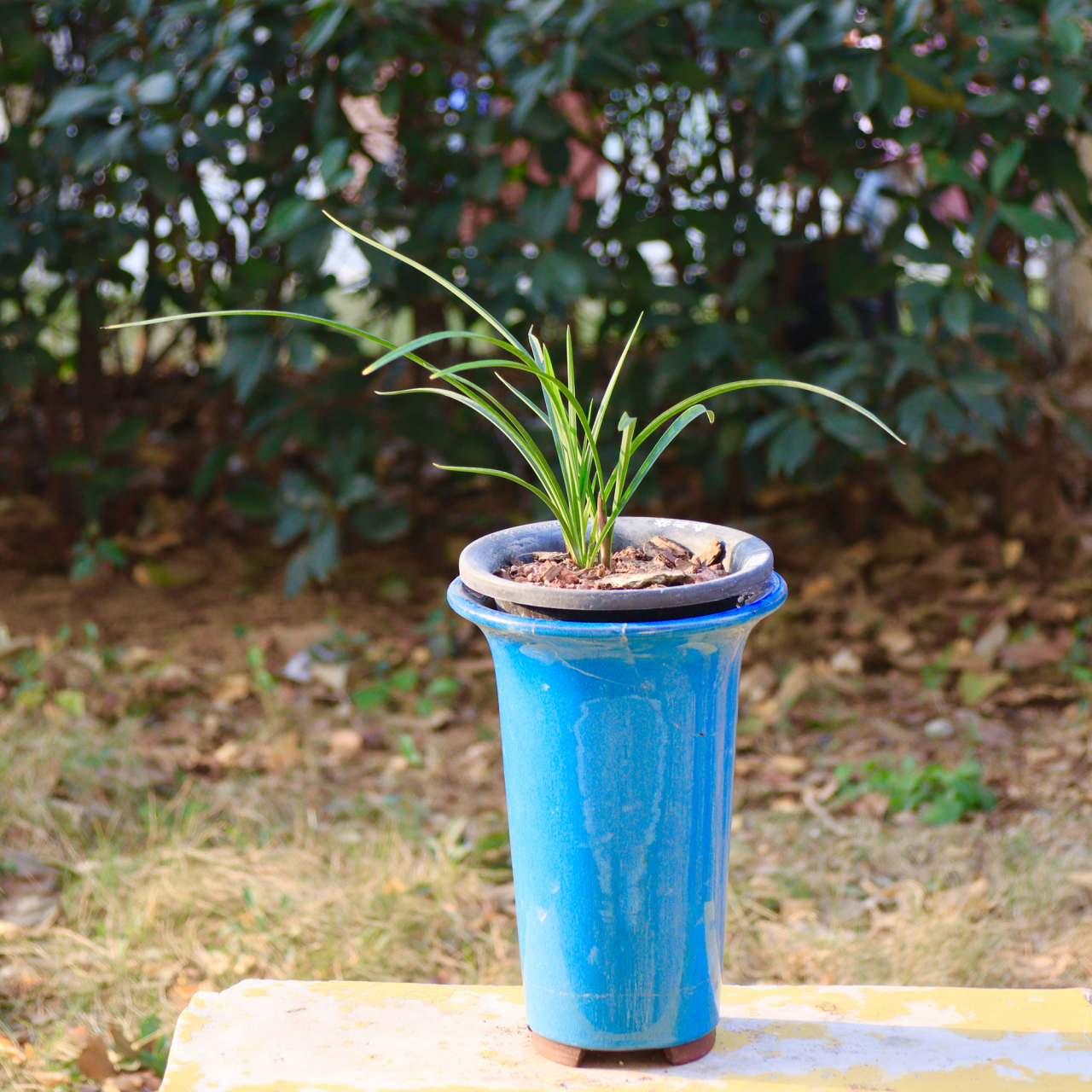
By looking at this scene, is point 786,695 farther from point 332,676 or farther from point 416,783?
point 332,676

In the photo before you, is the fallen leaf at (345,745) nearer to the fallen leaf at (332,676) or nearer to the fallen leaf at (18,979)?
the fallen leaf at (332,676)

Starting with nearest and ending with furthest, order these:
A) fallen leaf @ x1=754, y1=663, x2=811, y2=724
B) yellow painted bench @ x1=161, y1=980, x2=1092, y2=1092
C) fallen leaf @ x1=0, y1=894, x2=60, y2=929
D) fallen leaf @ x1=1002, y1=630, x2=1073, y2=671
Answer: yellow painted bench @ x1=161, y1=980, x2=1092, y2=1092
fallen leaf @ x1=0, y1=894, x2=60, y2=929
fallen leaf @ x1=754, y1=663, x2=811, y2=724
fallen leaf @ x1=1002, y1=630, x2=1073, y2=671

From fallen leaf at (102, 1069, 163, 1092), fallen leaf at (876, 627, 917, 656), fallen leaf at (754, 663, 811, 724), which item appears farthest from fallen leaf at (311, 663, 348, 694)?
fallen leaf at (876, 627, 917, 656)

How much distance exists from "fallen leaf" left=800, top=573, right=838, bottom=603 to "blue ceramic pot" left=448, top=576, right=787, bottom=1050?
1721mm

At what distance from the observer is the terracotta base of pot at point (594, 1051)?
1.44 metres

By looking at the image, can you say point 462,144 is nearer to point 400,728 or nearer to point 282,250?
point 282,250

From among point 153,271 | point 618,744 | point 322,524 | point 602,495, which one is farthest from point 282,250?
point 618,744

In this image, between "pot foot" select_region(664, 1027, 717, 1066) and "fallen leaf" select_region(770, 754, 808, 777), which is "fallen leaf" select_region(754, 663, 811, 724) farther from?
"pot foot" select_region(664, 1027, 717, 1066)

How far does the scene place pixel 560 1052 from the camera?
145cm

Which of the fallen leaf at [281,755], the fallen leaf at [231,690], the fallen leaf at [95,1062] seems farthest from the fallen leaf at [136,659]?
the fallen leaf at [95,1062]

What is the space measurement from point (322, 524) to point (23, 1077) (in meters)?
1.45

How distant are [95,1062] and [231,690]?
1.18 meters

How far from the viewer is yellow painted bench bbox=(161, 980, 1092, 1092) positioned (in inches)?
55.2

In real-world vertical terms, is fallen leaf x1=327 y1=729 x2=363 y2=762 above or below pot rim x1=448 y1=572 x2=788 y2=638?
below
